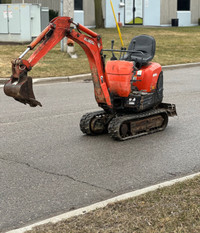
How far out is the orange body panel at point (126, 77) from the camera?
830cm

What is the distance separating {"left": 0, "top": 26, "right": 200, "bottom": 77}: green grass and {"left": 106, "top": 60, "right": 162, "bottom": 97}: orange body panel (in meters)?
7.58

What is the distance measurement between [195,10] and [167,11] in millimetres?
2840

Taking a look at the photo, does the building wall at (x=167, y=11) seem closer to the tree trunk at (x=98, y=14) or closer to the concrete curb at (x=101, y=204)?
the tree trunk at (x=98, y=14)

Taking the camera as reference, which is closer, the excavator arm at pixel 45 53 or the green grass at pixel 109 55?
the excavator arm at pixel 45 53

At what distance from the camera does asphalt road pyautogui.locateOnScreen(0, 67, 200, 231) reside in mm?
5652

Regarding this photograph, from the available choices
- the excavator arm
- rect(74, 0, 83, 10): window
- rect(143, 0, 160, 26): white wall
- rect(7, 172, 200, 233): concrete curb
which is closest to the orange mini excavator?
the excavator arm

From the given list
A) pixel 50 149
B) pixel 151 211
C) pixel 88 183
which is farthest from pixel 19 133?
pixel 151 211

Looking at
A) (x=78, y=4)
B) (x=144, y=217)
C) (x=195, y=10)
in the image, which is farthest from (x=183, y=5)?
(x=144, y=217)

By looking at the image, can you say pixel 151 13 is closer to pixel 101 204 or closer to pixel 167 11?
pixel 167 11

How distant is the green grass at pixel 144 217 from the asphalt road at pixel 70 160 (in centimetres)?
55

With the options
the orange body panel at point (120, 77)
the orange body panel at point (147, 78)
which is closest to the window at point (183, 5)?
the orange body panel at point (147, 78)

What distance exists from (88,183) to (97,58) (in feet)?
8.56

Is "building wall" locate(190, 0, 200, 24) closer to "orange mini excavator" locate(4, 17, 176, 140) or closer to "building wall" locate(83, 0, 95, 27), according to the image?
"building wall" locate(83, 0, 95, 27)

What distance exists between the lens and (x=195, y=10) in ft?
126
